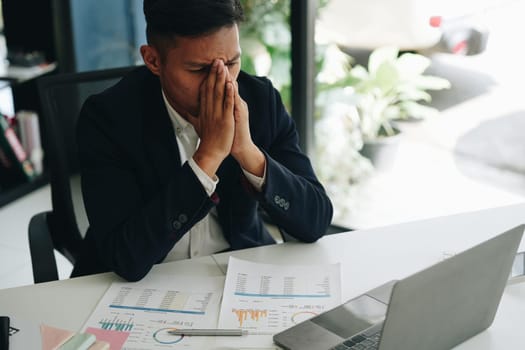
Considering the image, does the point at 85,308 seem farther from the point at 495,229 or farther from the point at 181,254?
the point at 495,229

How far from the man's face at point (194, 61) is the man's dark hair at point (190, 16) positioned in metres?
0.01

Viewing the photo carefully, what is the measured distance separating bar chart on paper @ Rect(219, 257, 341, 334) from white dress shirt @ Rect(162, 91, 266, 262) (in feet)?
0.65

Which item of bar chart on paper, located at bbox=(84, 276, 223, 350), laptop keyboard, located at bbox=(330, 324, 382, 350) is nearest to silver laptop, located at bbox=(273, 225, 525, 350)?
laptop keyboard, located at bbox=(330, 324, 382, 350)

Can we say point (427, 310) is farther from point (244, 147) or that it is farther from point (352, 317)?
point (244, 147)

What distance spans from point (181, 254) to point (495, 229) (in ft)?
2.44

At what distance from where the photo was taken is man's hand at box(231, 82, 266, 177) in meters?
1.51

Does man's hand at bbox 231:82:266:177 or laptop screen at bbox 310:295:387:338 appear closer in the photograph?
laptop screen at bbox 310:295:387:338

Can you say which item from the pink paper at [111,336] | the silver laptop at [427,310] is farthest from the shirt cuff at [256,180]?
the pink paper at [111,336]

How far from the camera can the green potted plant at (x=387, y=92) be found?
2725 mm

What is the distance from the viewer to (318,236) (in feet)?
5.28

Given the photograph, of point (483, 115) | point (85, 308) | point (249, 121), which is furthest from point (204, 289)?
point (483, 115)

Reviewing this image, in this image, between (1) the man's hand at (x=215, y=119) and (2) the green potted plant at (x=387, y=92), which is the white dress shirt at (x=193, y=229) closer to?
(1) the man's hand at (x=215, y=119)

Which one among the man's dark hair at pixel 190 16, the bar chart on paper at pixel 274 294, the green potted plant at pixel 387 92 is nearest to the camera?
the bar chart on paper at pixel 274 294

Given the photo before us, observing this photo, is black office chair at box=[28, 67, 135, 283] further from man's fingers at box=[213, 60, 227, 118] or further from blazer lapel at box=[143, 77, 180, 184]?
man's fingers at box=[213, 60, 227, 118]
